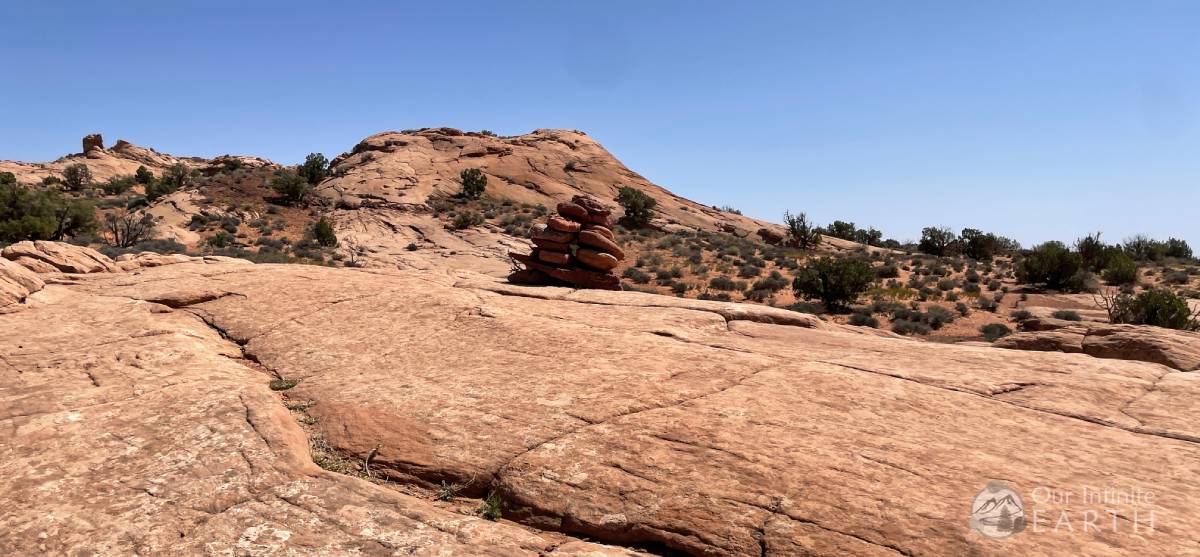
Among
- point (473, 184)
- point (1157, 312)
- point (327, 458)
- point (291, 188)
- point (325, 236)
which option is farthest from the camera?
point (473, 184)

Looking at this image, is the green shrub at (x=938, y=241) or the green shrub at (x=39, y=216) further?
the green shrub at (x=938, y=241)

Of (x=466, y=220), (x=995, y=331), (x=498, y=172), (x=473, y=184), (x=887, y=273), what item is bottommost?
(x=995, y=331)

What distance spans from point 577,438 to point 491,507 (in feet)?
3.00

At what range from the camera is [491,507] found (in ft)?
14.8

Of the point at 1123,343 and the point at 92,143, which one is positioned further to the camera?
the point at 92,143

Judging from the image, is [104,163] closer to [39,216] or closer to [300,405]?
[39,216]

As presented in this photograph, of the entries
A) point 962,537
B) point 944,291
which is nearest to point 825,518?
point 962,537

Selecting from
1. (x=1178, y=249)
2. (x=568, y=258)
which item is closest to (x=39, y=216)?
(x=568, y=258)

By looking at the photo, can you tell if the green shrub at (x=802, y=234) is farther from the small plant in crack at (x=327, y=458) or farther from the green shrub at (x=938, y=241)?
the small plant in crack at (x=327, y=458)

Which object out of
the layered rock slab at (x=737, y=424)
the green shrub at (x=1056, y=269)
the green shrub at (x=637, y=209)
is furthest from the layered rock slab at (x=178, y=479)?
the green shrub at (x=637, y=209)

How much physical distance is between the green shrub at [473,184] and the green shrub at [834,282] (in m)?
25.9

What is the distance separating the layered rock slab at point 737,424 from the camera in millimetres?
4035

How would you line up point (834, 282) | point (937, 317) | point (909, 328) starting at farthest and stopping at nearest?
point (834, 282), point (937, 317), point (909, 328)

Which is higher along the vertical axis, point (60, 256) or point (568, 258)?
point (568, 258)
